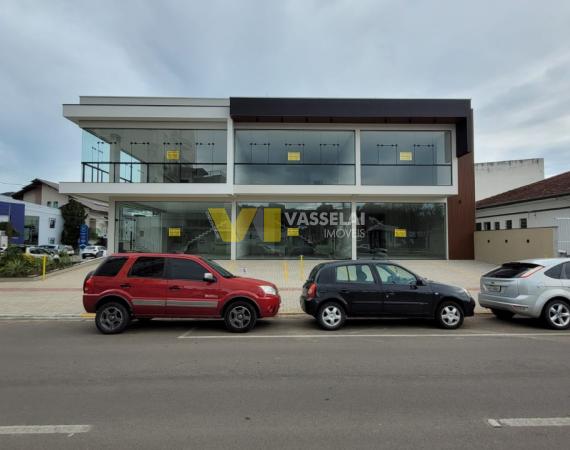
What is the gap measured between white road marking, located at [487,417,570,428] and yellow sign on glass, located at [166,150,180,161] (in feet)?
68.9

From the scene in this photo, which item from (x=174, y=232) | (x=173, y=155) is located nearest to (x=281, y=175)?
(x=173, y=155)

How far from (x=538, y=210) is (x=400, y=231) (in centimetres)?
885

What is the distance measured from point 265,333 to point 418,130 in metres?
18.4

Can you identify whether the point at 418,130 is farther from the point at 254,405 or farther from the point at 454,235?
the point at 254,405

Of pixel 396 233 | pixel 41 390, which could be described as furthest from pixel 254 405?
pixel 396 233

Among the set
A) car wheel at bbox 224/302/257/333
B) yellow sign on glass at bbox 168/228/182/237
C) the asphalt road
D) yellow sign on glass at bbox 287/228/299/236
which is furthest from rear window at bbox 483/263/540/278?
A: yellow sign on glass at bbox 168/228/182/237

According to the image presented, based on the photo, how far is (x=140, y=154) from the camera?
22312mm

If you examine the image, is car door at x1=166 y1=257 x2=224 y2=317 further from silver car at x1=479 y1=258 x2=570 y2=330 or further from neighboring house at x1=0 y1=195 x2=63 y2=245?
neighboring house at x1=0 y1=195 x2=63 y2=245

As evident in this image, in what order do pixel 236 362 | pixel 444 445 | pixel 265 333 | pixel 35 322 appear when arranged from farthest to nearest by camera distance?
pixel 35 322, pixel 265 333, pixel 236 362, pixel 444 445

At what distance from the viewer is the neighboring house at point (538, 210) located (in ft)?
58.2

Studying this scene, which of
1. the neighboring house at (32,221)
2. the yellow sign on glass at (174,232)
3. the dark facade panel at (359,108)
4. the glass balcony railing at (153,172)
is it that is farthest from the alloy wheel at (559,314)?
the neighboring house at (32,221)

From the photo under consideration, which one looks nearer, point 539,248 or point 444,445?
point 444,445

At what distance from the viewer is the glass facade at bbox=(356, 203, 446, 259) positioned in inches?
907

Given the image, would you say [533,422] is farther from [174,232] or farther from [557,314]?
[174,232]
